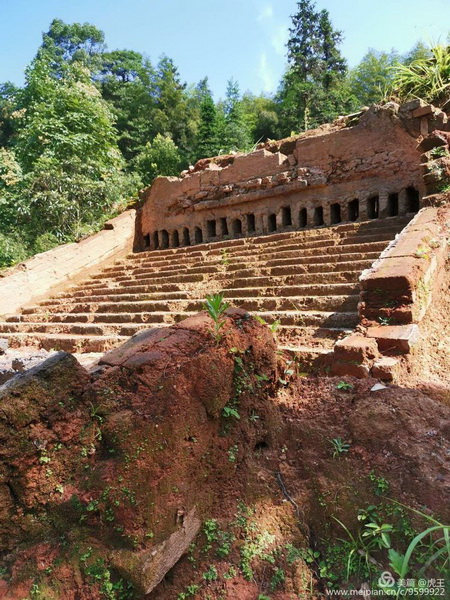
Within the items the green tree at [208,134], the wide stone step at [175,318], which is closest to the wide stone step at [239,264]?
the wide stone step at [175,318]

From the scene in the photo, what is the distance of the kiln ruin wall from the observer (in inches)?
245

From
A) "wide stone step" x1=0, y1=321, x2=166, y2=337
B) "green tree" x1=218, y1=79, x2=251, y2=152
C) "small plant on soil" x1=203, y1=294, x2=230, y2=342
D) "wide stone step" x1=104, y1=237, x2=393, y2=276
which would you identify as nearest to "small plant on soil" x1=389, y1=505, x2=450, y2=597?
"small plant on soil" x1=203, y1=294, x2=230, y2=342

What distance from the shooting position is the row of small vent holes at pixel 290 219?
6.23 m

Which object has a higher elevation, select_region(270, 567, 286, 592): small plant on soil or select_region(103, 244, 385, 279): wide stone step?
select_region(103, 244, 385, 279): wide stone step

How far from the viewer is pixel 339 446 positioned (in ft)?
7.42

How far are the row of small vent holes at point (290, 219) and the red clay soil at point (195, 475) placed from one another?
4.72 metres

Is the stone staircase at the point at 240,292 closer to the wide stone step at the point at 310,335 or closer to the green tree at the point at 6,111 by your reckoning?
the wide stone step at the point at 310,335

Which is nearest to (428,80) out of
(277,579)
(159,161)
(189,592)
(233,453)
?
(233,453)

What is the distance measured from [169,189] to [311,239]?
4595mm

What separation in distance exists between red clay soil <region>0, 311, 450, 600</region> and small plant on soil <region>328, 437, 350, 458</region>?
0.7 inches

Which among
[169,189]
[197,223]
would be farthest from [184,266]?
[169,189]

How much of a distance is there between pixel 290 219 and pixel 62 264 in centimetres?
510

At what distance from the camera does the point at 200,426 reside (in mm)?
2164

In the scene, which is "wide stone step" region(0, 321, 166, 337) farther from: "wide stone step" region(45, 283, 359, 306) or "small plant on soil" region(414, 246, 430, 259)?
"small plant on soil" region(414, 246, 430, 259)
